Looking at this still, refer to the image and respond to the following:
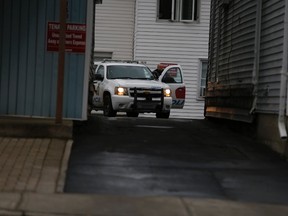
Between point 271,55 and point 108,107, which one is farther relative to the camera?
point 108,107

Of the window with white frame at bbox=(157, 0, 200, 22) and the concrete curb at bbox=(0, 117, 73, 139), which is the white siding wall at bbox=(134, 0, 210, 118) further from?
the concrete curb at bbox=(0, 117, 73, 139)

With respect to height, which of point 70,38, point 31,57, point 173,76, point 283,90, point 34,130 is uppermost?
point 70,38

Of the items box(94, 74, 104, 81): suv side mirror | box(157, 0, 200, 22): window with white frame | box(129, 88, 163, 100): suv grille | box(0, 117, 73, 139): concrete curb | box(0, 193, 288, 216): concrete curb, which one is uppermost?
box(157, 0, 200, 22): window with white frame

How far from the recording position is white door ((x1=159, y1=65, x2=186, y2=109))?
66.1ft

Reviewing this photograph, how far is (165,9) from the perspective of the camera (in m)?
25.9

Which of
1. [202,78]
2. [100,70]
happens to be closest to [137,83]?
[100,70]

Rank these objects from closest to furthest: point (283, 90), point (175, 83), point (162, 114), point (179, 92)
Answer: point (283, 90), point (162, 114), point (175, 83), point (179, 92)

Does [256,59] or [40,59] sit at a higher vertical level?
[256,59]

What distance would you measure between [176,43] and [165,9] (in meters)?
1.55

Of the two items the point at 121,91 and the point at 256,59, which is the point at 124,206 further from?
the point at 121,91

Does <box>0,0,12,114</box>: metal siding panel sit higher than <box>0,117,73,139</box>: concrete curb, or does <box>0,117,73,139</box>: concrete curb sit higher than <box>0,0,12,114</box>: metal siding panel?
<box>0,0,12,114</box>: metal siding panel

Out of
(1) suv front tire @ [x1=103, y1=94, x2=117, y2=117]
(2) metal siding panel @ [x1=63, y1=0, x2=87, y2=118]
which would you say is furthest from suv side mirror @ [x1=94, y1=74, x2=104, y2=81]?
(2) metal siding panel @ [x1=63, y1=0, x2=87, y2=118]

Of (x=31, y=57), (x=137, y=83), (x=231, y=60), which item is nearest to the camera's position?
(x=31, y=57)

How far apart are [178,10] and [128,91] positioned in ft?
31.4
